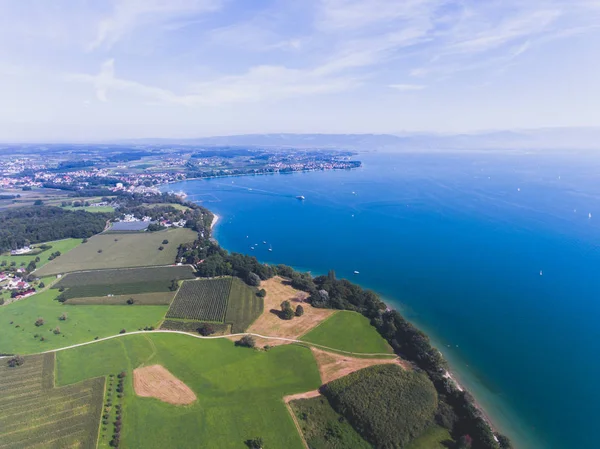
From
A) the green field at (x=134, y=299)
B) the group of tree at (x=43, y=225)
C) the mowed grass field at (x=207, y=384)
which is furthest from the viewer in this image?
the group of tree at (x=43, y=225)

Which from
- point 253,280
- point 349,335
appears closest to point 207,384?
point 349,335

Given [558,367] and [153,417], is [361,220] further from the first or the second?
[153,417]

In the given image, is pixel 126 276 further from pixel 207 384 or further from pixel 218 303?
pixel 207 384

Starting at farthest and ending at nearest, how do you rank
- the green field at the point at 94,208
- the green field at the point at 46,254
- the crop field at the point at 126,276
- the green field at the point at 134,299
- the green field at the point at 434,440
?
the green field at the point at 94,208 < the green field at the point at 46,254 < the crop field at the point at 126,276 < the green field at the point at 134,299 < the green field at the point at 434,440

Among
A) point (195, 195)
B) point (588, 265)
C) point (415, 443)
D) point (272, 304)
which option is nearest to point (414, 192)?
point (588, 265)

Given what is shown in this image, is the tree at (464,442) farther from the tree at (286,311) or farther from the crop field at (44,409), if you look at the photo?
the crop field at (44,409)

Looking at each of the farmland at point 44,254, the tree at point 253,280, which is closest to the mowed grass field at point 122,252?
the farmland at point 44,254
